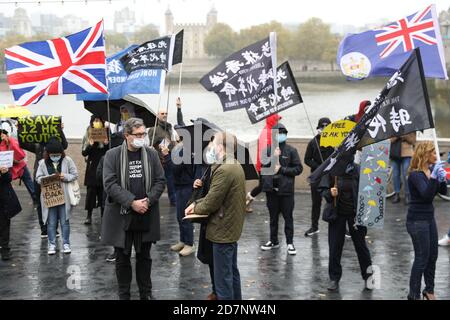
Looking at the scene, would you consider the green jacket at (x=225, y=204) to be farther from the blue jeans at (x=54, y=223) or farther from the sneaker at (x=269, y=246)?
the blue jeans at (x=54, y=223)

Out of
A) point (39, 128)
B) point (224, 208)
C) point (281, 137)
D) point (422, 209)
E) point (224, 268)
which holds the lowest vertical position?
point (224, 268)

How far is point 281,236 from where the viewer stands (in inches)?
407

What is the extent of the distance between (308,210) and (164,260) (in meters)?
3.85

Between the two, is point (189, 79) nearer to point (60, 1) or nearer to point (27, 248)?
point (60, 1)

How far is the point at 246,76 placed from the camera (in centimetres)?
1006

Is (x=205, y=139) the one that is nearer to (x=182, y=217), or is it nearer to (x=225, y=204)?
(x=182, y=217)

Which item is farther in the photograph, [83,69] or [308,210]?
[308,210]

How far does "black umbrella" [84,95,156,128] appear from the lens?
1091cm

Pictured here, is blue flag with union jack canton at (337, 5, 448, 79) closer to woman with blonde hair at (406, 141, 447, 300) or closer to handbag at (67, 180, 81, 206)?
woman with blonde hair at (406, 141, 447, 300)

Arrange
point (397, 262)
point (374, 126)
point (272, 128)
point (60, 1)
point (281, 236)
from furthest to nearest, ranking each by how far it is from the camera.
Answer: point (60, 1)
point (281, 236)
point (272, 128)
point (397, 262)
point (374, 126)

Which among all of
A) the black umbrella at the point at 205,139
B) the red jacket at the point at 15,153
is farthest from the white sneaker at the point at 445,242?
the red jacket at the point at 15,153

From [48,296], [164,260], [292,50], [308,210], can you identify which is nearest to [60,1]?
[308,210]

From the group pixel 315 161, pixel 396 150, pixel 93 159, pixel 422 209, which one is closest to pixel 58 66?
pixel 93 159

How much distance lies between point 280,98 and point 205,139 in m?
1.80
